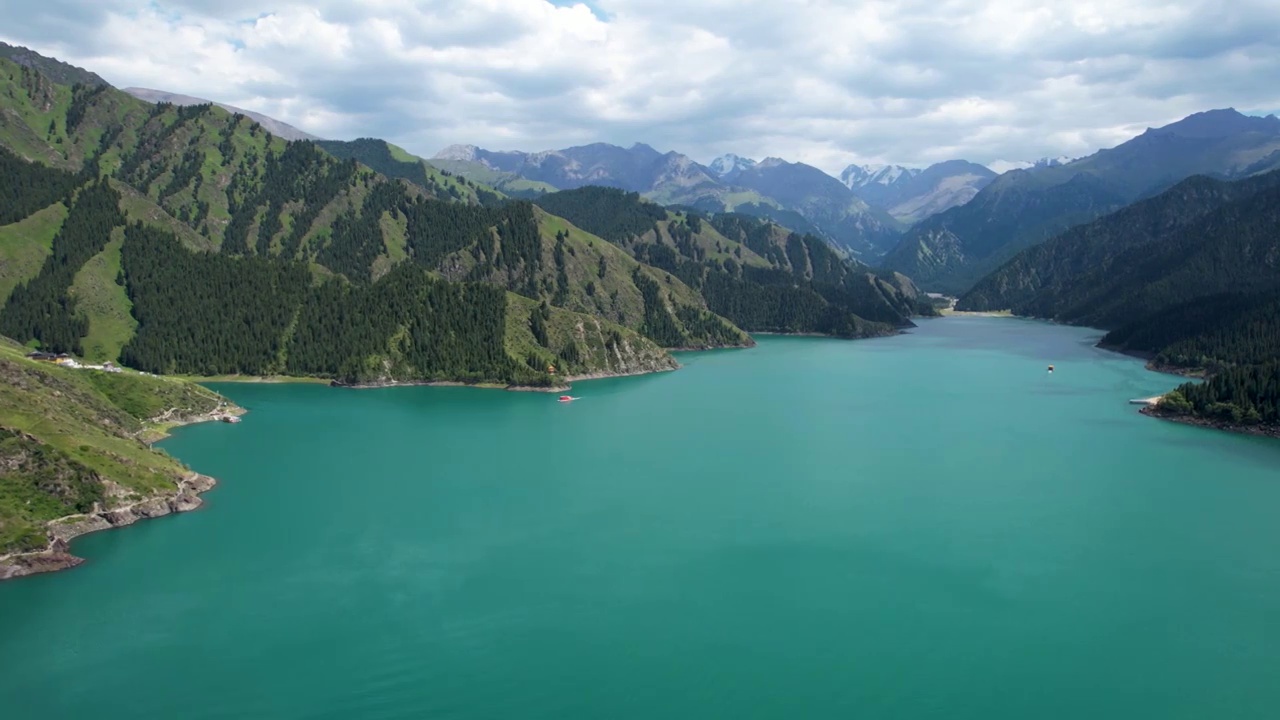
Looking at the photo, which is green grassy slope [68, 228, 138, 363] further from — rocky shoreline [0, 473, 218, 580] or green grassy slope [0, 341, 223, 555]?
rocky shoreline [0, 473, 218, 580]

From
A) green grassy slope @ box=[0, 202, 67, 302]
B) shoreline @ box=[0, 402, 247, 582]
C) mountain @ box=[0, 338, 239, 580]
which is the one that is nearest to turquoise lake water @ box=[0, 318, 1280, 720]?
shoreline @ box=[0, 402, 247, 582]

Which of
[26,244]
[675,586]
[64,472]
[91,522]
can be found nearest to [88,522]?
[91,522]

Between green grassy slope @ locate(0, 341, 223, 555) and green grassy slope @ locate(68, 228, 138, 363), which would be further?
green grassy slope @ locate(68, 228, 138, 363)

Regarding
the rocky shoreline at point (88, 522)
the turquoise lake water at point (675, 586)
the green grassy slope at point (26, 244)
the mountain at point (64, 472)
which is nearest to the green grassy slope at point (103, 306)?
the green grassy slope at point (26, 244)

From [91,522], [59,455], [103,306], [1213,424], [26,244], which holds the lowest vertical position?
[91,522]

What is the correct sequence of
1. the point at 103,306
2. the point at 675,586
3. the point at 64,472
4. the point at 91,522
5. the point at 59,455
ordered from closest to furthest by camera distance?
the point at 675,586 < the point at 91,522 < the point at 64,472 < the point at 59,455 < the point at 103,306

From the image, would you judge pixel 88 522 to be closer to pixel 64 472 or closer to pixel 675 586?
pixel 64 472

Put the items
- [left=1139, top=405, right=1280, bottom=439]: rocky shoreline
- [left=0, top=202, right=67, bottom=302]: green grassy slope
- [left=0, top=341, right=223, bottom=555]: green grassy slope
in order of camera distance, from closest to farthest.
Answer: [left=0, top=341, right=223, bottom=555]: green grassy slope
[left=1139, top=405, right=1280, bottom=439]: rocky shoreline
[left=0, top=202, right=67, bottom=302]: green grassy slope
